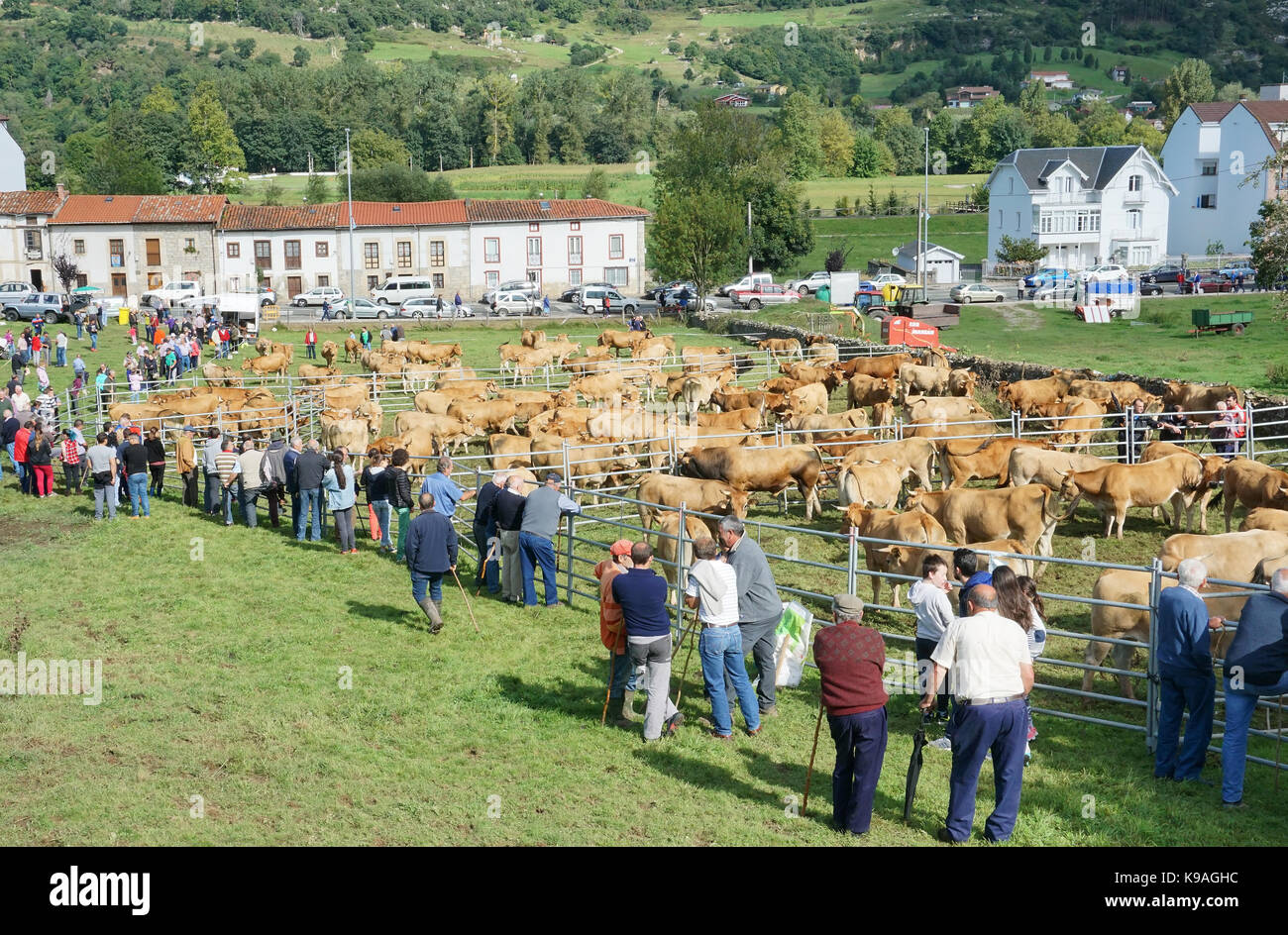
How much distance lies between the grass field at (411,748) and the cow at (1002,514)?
70 centimetres

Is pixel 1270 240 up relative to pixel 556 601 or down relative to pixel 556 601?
up

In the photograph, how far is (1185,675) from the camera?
9.30 metres

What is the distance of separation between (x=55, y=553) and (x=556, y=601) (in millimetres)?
7454

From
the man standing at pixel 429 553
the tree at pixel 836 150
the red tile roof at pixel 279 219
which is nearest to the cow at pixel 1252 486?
the man standing at pixel 429 553

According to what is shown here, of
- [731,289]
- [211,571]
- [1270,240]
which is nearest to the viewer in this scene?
[211,571]

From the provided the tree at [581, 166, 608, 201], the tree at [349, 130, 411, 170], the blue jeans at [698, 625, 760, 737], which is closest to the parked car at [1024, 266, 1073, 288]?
the tree at [581, 166, 608, 201]

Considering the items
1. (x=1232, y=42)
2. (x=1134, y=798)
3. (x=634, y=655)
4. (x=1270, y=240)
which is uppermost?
(x=1232, y=42)

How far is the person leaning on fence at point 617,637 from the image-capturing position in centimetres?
1052

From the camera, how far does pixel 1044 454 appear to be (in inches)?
734

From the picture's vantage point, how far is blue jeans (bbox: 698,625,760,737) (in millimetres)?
9992

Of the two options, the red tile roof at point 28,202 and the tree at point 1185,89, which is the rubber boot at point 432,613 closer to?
the red tile roof at point 28,202

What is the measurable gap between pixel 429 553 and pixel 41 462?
11.4 metres
